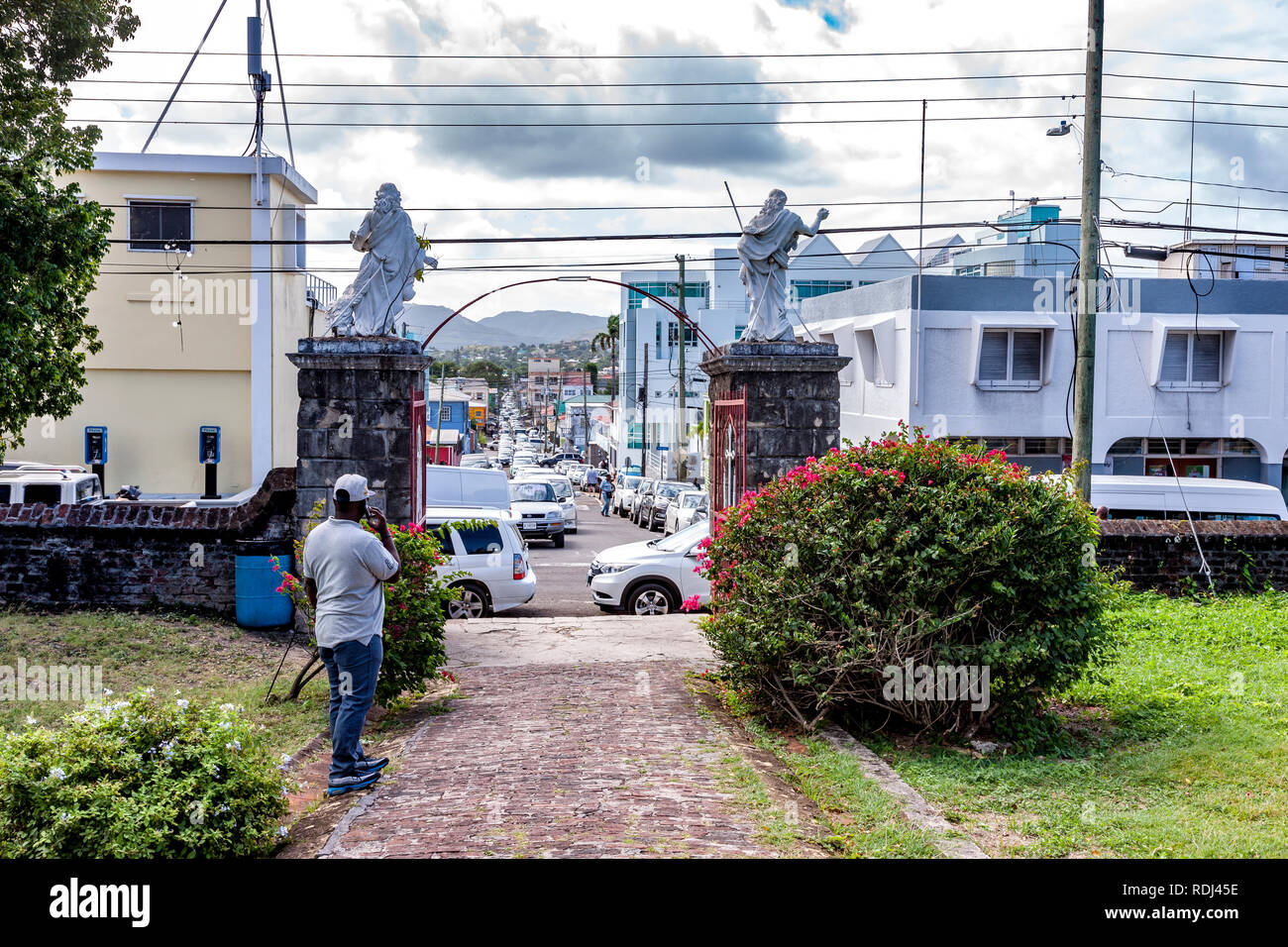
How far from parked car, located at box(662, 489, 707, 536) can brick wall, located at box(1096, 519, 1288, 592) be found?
441 inches

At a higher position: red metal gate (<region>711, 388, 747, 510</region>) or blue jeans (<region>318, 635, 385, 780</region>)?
red metal gate (<region>711, 388, 747, 510</region>)

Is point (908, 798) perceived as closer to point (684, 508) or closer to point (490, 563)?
point (490, 563)

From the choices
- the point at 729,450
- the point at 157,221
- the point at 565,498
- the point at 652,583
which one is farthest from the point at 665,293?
the point at 729,450

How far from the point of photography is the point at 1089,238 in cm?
1159

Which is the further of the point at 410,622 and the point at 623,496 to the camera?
the point at 623,496

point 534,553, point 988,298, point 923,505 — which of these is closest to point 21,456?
point 534,553

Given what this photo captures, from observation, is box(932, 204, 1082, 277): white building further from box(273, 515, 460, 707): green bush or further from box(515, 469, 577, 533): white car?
box(273, 515, 460, 707): green bush

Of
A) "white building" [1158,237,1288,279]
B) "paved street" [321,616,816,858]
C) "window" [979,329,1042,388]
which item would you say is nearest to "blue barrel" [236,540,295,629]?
"paved street" [321,616,816,858]

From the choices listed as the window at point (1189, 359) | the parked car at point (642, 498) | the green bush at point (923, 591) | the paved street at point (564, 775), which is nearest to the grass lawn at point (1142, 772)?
the green bush at point (923, 591)

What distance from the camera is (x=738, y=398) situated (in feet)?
36.9

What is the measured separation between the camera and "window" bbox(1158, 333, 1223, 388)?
82.4ft

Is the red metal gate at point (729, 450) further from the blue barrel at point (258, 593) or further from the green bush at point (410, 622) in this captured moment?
the blue barrel at point (258, 593)

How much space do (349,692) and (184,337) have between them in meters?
20.8

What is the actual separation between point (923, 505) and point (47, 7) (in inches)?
403
